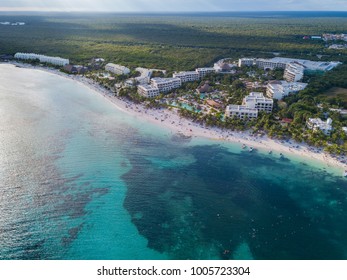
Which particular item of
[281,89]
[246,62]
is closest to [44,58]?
[246,62]

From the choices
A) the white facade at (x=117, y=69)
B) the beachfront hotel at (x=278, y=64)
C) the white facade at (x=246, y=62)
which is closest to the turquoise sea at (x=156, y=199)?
the white facade at (x=117, y=69)

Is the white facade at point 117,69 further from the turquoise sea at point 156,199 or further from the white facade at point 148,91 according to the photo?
the turquoise sea at point 156,199

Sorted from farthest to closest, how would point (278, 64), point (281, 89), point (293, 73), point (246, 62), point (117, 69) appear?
point (246, 62), point (278, 64), point (117, 69), point (293, 73), point (281, 89)

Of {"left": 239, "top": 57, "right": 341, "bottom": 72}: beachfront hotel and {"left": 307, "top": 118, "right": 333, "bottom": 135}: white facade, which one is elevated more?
{"left": 239, "top": 57, "right": 341, "bottom": 72}: beachfront hotel

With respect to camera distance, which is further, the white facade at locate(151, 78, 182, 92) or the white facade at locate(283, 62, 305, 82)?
the white facade at locate(283, 62, 305, 82)

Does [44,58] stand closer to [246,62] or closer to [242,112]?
[246,62]

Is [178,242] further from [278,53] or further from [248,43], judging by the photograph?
[248,43]

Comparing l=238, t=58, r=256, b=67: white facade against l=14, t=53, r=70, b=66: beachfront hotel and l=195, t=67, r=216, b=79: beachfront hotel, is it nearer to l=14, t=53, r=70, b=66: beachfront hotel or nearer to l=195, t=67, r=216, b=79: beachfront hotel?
l=195, t=67, r=216, b=79: beachfront hotel

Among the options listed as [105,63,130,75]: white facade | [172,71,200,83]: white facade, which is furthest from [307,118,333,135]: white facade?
[105,63,130,75]: white facade
